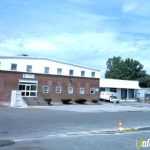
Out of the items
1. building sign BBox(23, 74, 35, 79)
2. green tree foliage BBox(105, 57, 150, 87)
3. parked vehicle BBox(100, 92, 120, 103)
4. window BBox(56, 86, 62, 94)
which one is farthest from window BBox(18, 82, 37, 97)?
green tree foliage BBox(105, 57, 150, 87)

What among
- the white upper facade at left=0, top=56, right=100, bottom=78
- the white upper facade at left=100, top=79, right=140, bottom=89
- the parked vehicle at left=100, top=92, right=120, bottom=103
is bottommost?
the parked vehicle at left=100, top=92, right=120, bottom=103

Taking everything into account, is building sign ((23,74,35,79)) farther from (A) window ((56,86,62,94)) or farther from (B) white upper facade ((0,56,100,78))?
(B) white upper facade ((0,56,100,78))

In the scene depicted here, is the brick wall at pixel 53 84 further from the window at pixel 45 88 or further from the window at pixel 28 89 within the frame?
the window at pixel 28 89

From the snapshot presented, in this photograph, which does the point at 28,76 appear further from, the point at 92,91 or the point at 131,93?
the point at 131,93

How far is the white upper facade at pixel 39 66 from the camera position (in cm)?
6850

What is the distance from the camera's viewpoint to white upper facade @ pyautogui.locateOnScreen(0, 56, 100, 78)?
6850 centimetres

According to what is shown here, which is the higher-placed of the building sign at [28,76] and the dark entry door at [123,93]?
the building sign at [28,76]

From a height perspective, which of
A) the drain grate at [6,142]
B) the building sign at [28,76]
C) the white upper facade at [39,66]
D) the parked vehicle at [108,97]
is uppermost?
the white upper facade at [39,66]

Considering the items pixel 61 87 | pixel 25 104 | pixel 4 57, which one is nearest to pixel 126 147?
pixel 25 104

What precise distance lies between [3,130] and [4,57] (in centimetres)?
4929

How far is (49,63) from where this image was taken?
72625mm

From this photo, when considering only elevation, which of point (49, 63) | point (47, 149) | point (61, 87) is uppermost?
point (49, 63)

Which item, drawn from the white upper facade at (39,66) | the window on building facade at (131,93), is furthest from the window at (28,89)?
the window on building facade at (131,93)

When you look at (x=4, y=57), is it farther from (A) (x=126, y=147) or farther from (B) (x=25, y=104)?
(A) (x=126, y=147)
